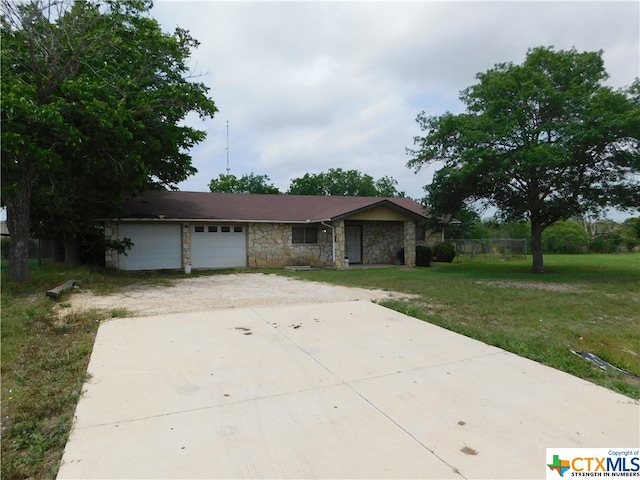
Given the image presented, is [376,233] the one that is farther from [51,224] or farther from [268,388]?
[268,388]

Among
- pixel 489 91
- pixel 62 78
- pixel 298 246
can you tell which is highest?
pixel 489 91

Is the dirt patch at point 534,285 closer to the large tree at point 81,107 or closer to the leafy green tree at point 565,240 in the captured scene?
the large tree at point 81,107

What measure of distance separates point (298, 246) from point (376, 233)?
439 centimetres

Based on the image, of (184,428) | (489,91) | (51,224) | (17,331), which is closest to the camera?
(184,428)

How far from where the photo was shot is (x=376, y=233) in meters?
20.2

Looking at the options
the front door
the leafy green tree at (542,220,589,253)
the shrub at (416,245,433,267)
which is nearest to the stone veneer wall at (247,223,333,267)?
the front door

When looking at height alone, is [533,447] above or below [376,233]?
below

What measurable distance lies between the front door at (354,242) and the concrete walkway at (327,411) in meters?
14.5

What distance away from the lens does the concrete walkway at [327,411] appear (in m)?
2.49

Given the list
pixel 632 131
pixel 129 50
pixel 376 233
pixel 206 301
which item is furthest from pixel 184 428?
pixel 376 233

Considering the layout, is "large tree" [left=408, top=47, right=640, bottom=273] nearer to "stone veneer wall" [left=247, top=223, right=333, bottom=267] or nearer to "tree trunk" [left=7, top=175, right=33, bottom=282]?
"stone veneer wall" [left=247, top=223, right=333, bottom=267]

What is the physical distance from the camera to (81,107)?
30.8ft

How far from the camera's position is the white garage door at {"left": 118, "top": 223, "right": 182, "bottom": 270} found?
16156 mm

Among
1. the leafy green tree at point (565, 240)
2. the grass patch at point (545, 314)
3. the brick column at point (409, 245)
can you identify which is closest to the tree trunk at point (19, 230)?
the grass patch at point (545, 314)
